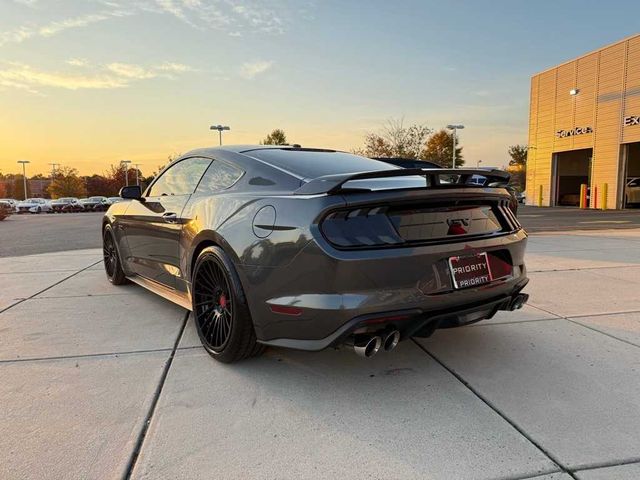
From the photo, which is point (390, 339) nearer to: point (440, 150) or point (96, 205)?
point (440, 150)

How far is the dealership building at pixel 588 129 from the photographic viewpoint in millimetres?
25719

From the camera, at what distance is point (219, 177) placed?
356cm

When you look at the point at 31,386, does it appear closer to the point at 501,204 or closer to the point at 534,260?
the point at 501,204

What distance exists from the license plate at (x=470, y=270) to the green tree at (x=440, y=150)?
3635 cm

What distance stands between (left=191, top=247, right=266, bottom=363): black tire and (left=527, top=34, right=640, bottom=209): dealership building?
27.8 metres

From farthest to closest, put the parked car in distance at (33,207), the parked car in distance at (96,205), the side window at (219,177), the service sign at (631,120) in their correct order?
the parked car in distance at (96,205) < the parked car in distance at (33,207) < the service sign at (631,120) < the side window at (219,177)

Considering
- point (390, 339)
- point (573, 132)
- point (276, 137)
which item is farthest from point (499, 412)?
point (276, 137)

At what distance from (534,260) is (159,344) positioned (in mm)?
5641

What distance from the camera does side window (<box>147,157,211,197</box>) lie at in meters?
3.88

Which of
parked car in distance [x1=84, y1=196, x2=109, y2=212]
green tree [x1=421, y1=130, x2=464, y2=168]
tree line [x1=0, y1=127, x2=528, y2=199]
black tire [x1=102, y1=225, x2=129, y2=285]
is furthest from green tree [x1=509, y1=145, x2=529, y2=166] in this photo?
black tire [x1=102, y1=225, x2=129, y2=285]

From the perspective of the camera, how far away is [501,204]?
3246 millimetres

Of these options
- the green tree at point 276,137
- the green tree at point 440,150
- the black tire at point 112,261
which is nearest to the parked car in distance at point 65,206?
the green tree at point 276,137

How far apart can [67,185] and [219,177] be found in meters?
87.5

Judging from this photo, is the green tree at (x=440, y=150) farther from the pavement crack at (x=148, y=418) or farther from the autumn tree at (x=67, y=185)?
the autumn tree at (x=67, y=185)
